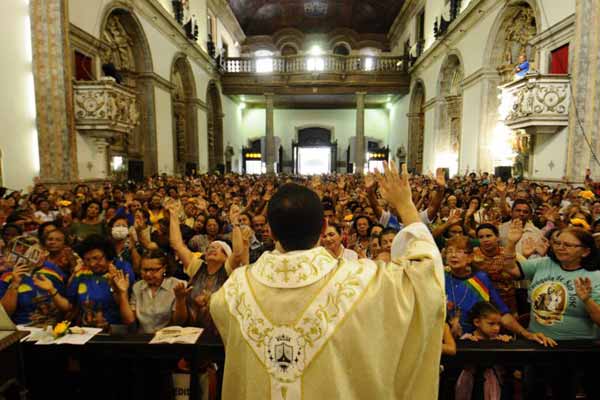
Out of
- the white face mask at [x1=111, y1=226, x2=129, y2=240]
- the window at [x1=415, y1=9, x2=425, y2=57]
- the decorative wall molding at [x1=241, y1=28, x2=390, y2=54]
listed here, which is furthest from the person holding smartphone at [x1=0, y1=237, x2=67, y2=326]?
the decorative wall molding at [x1=241, y1=28, x2=390, y2=54]

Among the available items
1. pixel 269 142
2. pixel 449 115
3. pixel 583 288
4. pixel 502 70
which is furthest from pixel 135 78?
pixel 583 288

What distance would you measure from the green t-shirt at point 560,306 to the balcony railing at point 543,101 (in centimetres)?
831

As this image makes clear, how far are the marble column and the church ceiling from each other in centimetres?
2017

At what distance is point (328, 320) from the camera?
4.86 ft

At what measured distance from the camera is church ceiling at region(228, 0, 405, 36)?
27609mm

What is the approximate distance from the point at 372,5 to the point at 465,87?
51.6 feet

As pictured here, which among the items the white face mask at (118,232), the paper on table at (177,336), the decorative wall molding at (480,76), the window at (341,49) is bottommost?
the paper on table at (177,336)

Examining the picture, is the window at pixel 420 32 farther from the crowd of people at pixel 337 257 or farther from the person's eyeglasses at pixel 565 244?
the person's eyeglasses at pixel 565 244

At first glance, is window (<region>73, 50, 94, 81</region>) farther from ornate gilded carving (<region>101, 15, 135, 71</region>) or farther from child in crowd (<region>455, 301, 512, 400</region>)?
child in crowd (<region>455, 301, 512, 400</region>)

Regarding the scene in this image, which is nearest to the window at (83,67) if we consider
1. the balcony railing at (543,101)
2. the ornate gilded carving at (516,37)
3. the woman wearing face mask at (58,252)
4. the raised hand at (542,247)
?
the woman wearing face mask at (58,252)

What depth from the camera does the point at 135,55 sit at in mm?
13992

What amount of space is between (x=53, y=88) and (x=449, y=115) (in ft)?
54.1

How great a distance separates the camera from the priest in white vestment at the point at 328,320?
4.86 feet

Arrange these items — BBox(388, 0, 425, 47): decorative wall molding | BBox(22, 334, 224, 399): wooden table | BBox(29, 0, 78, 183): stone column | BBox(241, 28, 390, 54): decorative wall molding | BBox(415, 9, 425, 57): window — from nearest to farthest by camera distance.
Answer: BBox(22, 334, 224, 399): wooden table, BBox(29, 0, 78, 183): stone column, BBox(415, 9, 425, 57): window, BBox(388, 0, 425, 47): decorative wall molding, BBox(241, 28, 390, 54): decorative wall molding
